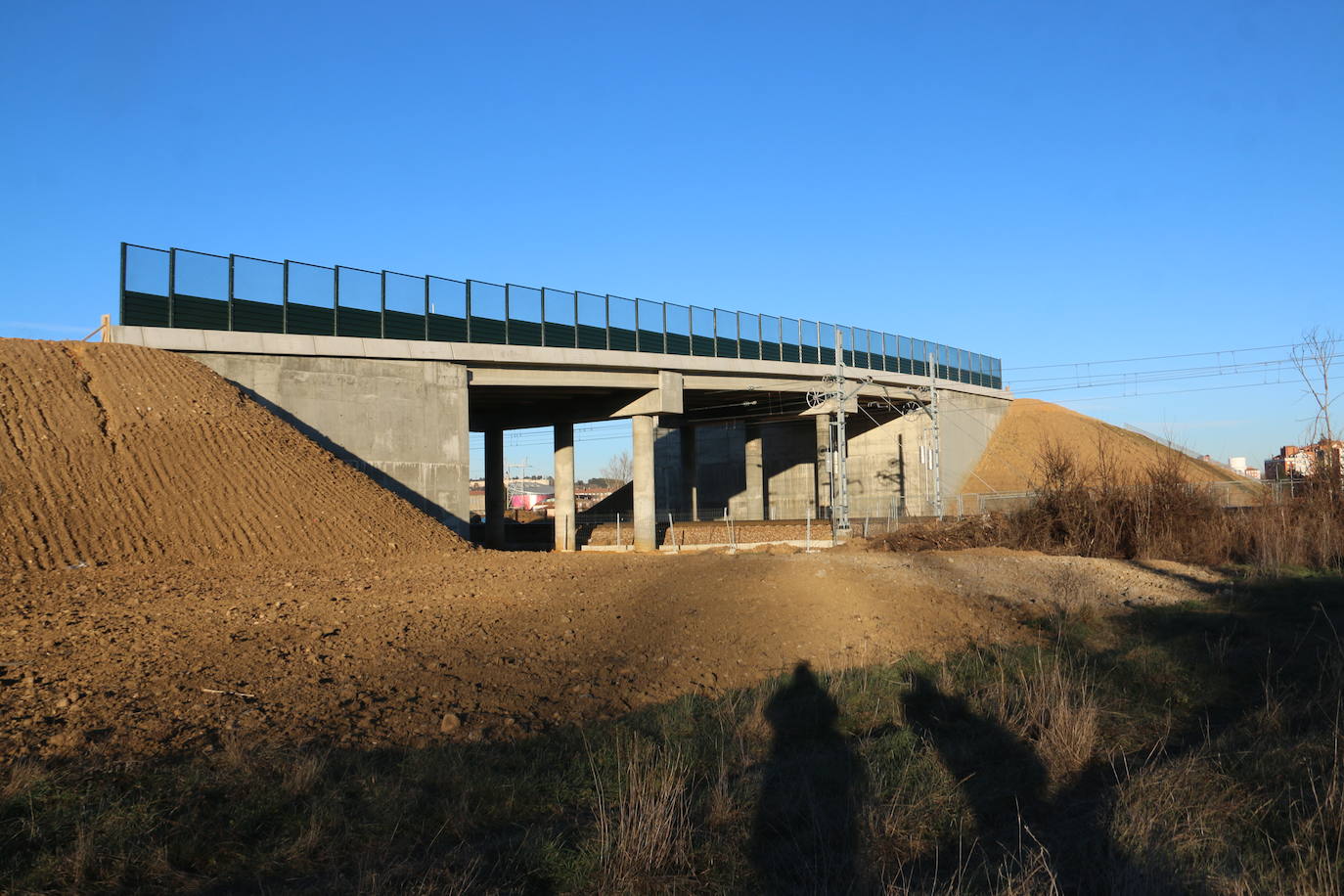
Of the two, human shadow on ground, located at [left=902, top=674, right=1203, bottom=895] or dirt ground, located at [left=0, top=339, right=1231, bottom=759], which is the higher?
dirt ground, located at [left=0, top=339, right=1231, bottom=759]

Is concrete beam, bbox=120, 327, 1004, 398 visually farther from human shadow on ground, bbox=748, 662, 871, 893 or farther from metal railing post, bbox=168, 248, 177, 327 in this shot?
human shadow on ground, bbox=748, 662, 871, 893

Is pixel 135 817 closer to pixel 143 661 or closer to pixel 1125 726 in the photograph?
pixel 143 661

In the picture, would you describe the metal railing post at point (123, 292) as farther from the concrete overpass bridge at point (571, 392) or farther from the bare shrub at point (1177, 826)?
the bare shrub at point (1177, 826)

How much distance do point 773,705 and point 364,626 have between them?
15.2ft

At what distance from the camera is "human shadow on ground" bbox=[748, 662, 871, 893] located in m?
5.77

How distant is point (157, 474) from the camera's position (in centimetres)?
1852

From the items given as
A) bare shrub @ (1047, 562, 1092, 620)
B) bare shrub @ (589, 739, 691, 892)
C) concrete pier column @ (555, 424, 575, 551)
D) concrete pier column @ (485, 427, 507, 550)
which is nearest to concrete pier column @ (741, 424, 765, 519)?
concrete pier column @ (555, 424, 575, 551)

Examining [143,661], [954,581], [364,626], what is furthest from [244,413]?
[954,581]

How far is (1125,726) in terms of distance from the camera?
8891 mm

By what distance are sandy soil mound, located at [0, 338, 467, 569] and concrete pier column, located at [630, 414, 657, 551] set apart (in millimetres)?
17535

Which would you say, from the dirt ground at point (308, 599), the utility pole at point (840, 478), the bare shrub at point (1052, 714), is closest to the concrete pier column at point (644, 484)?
the utility pole at point (840, 478)

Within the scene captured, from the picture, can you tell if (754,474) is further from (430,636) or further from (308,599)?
(430,636)

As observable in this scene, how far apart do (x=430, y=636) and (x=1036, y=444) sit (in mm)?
55471

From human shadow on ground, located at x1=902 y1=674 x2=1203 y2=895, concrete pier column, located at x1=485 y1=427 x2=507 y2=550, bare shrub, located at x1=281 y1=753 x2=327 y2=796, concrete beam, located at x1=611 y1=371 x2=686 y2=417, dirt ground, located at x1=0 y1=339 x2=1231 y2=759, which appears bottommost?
human shadow on ground, located at x1=902 y1=674 x2=1203 y2=895
